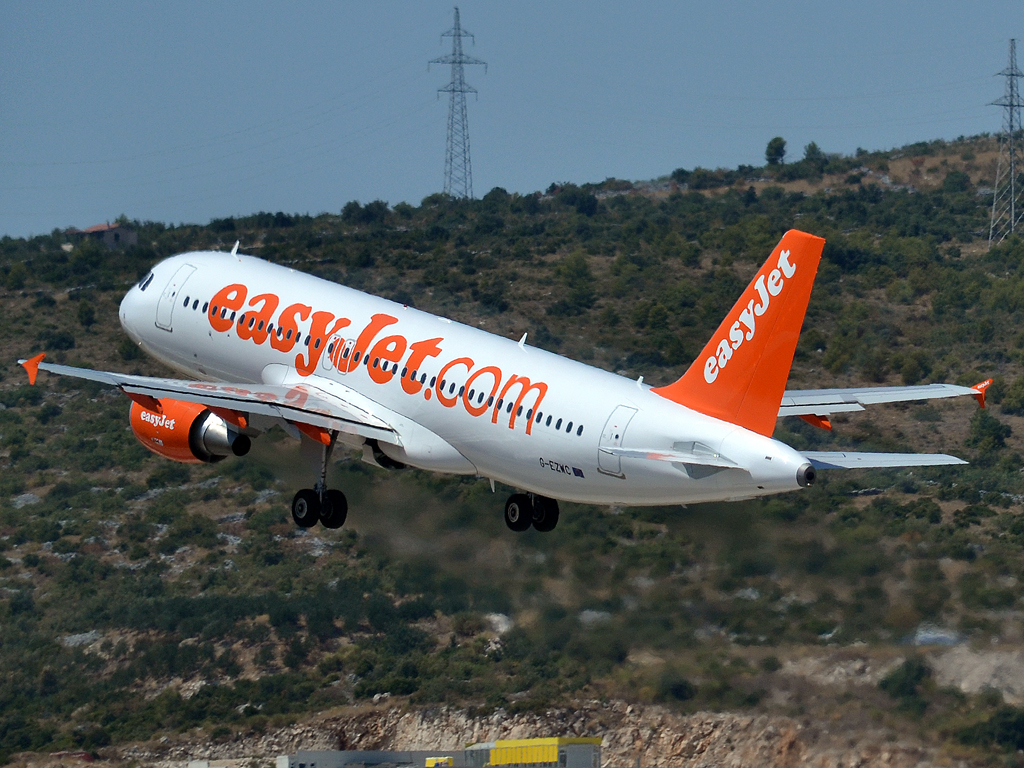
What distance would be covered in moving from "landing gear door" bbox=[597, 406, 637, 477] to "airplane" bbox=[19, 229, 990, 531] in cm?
4

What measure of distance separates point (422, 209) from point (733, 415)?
107821 millimetres

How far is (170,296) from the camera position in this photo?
181 feet

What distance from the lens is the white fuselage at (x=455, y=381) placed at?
42.8 metres

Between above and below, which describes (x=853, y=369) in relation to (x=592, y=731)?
above

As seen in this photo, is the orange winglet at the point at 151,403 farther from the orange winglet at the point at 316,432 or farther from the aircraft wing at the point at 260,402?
the orange winglet at the point at 316,432

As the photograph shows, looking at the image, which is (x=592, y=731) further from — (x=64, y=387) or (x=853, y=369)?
(x=64, y=387)

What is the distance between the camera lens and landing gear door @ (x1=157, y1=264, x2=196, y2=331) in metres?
55.0

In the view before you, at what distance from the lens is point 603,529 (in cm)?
6278

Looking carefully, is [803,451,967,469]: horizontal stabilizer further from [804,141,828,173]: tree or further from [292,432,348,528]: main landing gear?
[804,141,828,173]: tree

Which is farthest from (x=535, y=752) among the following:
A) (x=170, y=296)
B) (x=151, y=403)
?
(x=170, y=296)

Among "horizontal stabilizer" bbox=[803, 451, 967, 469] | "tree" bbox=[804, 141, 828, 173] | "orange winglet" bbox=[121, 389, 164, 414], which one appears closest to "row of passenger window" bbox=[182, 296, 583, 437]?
"orange winglet" bbox=[121, 389, 164, 414]

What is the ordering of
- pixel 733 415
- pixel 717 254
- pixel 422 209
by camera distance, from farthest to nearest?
pixel 422 209, pixel 717 254, pixel 733 415

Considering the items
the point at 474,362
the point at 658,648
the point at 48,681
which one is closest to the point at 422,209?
the point at 48,681

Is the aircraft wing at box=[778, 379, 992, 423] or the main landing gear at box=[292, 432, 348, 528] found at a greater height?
the aircraft wing at box=[778, 379, 992, 423]
